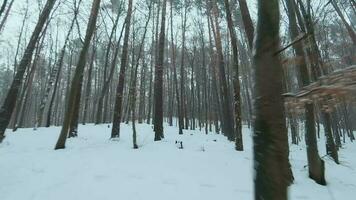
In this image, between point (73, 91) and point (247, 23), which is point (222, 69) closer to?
point (247, 23)

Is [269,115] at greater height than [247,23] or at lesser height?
lesser

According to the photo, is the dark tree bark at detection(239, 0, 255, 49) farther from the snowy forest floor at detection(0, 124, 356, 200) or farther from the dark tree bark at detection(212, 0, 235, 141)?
the dark tree bark at detection(212, 0, 235, 141)

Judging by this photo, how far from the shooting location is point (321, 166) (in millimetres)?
8258

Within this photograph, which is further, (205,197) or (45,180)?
(45,180)

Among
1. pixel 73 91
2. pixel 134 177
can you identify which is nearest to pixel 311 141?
pixel 134 177

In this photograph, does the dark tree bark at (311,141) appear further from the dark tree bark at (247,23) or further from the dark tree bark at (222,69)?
the dark tree bark at (222,69)

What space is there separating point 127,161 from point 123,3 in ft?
64.0

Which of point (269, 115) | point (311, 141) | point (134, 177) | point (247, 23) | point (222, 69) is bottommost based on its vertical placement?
point (134, 177)

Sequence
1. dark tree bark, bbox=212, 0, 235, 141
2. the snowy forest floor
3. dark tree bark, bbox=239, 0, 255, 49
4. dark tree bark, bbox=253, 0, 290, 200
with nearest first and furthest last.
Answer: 1. dark tree bark, bbox=253, 0, 290, 200
2. the snowy forest floor
3. dark tree bark, bbox=239, 0, 255, 49
4. dark tree bark, bbox=212, 0, 235, 141

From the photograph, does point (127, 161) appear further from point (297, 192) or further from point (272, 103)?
point (272, 103)

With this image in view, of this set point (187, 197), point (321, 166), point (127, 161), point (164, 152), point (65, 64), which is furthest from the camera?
point (65, 64)

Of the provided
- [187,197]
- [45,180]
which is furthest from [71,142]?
[187,197]

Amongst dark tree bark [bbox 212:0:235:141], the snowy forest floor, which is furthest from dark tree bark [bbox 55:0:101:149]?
dark tree bark [bbox 212:0:235:141]

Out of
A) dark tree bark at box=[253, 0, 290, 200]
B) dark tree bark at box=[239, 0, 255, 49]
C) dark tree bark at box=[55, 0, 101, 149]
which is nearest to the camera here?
dark tree bark at box=[253, 0, 290, 200]
